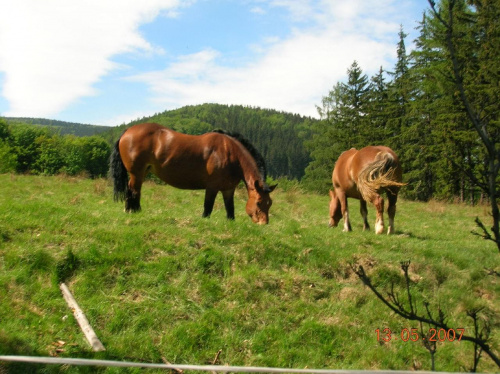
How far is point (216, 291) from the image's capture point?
5676 mm

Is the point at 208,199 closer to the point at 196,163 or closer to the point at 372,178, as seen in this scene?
the point at 196,163

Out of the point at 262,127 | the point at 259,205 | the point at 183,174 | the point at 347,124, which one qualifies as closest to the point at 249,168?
the point at 259,205

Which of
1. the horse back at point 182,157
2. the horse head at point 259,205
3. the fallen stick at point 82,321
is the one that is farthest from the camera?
the horse head at point 259,205

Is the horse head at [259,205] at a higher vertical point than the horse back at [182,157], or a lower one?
lower

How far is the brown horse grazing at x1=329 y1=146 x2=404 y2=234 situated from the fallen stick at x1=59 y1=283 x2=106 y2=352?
6.65 m

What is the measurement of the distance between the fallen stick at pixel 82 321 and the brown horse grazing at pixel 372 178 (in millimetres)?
6648

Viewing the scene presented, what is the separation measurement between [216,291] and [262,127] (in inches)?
5222

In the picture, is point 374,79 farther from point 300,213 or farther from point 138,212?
point 138,212

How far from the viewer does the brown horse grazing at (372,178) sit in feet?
29.5

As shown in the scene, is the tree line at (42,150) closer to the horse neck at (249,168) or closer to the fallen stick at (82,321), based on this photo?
the horse neck at (249,168)

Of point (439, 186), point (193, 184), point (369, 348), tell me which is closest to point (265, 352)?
point (369, 348)
